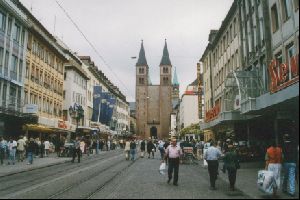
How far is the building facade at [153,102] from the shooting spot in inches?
5064

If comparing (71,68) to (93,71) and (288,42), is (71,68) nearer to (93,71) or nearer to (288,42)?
(93,71)

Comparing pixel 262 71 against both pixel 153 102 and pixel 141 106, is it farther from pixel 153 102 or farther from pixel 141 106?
pixel 153 102

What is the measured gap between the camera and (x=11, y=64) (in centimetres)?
3431

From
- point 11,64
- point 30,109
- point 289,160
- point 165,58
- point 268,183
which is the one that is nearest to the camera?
point 268,183

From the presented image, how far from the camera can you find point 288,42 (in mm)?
21750

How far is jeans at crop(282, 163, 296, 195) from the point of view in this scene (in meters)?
10.5

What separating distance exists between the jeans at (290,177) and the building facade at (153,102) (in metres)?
117

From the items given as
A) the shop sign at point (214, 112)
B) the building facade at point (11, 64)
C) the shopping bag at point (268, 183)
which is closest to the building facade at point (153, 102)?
the building facade at point (11, 64)

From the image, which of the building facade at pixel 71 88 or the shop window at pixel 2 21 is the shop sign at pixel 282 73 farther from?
the building facade at pixel 71 88

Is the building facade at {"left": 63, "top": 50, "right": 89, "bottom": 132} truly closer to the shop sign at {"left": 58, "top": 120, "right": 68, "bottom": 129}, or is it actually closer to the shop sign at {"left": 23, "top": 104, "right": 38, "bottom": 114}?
the shop sign at {"left": 58, "top": 120, "right": 68, "bottom": 129}

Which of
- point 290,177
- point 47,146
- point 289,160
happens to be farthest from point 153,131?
point 290,177

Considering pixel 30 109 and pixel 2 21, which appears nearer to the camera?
pixel 2 21

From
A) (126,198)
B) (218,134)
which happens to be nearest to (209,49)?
(218,134)

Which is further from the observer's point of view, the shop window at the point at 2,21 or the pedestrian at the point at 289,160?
the shop window at the point at 2,21
